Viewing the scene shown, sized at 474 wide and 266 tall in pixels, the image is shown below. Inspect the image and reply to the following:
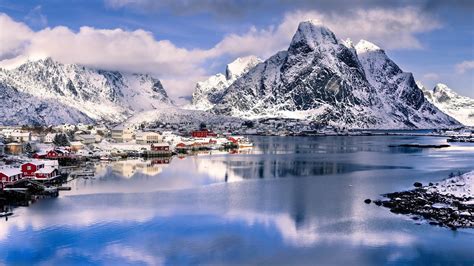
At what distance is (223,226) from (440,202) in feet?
46.3

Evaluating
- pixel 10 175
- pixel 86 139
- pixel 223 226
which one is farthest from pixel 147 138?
pixel 223 226

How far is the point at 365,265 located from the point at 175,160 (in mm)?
45886

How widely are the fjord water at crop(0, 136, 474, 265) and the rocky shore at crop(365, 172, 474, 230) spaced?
3.59 ft

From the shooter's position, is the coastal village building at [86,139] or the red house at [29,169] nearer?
the red house at [29,169]

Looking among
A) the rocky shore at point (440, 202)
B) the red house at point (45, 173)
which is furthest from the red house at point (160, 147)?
the rocky shore at point (440, 202)

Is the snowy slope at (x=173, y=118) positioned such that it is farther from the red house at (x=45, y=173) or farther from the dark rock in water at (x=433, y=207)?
the dark rock in water at (x=433, y=207)

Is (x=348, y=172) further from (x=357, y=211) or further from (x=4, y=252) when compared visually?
(x=4, y=252)

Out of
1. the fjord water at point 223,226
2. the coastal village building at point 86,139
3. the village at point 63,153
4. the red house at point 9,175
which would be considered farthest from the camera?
the coastal village building at point 86,139

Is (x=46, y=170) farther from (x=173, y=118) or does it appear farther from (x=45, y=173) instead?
(x=173, y=118)

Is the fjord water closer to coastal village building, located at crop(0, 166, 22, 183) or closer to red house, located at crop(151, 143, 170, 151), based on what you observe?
coastal village building, located at crop(0, 166, 22, 183)

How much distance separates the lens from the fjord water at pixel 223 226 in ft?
76.8

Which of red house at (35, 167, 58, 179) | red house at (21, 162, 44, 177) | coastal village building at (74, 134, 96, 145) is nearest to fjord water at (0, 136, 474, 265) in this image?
red house at (35, 167, 58, 179)

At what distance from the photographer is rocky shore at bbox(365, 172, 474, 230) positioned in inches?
1164

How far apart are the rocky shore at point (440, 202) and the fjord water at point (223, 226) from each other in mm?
1093
